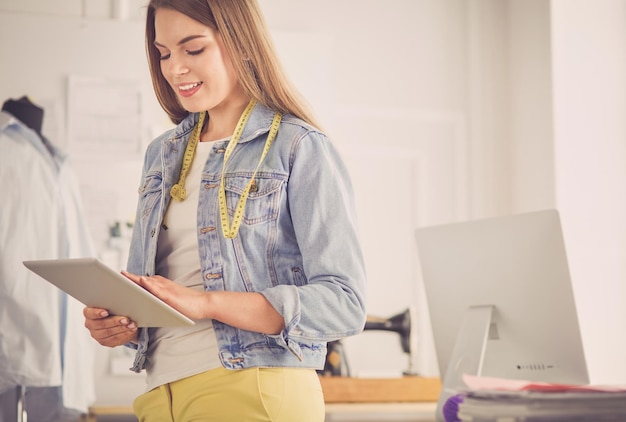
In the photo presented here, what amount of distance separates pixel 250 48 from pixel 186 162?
216 millimetres

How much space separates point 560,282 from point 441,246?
320mm

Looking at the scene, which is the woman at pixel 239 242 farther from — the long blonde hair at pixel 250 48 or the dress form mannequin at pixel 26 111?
the dress form mannequin at pixel 26 111

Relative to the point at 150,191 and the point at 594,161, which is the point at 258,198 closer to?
the point at 150,191

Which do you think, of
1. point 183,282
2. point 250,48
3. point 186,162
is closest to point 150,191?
point 186,162

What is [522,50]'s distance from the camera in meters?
3.68

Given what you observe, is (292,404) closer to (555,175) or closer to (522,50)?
(555,175)

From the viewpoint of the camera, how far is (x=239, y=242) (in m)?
1.25

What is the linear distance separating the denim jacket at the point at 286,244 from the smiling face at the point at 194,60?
0.24ft

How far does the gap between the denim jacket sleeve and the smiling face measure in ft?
0.54

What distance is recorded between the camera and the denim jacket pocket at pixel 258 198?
4.14 ft

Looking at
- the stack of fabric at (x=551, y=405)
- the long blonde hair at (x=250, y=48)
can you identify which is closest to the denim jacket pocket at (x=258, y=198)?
the long blonde hair at (x=250, y=48)

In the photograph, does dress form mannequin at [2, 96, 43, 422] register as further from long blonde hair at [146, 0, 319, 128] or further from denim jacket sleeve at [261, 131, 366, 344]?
denim jacket sleeve at [261, 131, 366, 344]

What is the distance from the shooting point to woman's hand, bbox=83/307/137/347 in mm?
1240

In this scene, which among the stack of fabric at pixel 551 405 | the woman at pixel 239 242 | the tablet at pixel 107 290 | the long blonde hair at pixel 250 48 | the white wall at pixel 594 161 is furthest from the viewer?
the white wall at pixel 594 161
